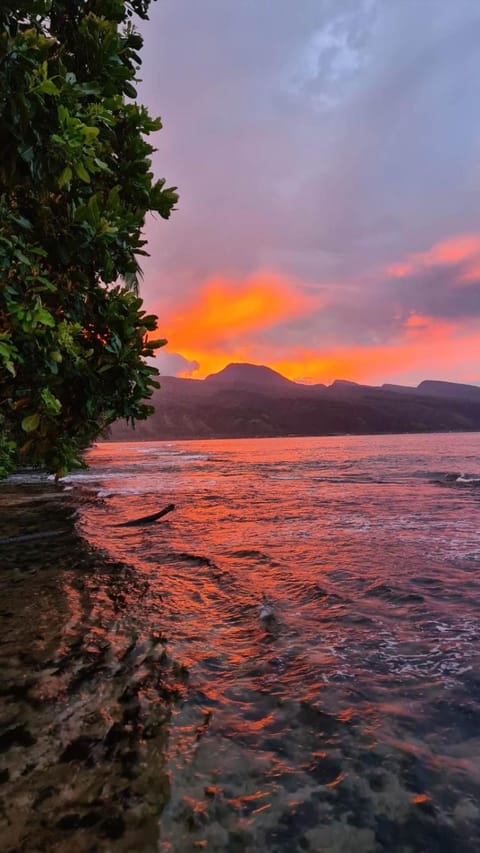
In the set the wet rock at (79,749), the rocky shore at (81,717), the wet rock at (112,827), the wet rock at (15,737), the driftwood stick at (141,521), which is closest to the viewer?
the wet rock at (112,827)

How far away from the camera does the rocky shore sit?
10.7 feet

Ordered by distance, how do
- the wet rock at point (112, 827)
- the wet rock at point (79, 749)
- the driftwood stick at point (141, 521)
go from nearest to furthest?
the wet rock at point (112, 827) < the wet rock at point (79, 749) < the driftwood stick at point (141, 521)

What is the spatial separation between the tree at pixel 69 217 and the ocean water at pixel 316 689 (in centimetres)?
381

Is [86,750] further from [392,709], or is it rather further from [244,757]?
[392,709]

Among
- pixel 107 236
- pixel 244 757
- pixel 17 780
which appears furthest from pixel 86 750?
pixel 107 236

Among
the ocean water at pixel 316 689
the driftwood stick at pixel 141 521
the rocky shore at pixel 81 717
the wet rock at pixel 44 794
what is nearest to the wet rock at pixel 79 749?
the rocky shore at pixel 81 717

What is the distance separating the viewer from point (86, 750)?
4066mm

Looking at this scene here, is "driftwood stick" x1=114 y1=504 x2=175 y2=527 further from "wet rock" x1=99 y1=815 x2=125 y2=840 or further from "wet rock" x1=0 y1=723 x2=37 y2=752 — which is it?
"wet rock" x1=99 y1=815 x2=125 y2=840

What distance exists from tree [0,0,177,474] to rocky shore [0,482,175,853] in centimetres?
271

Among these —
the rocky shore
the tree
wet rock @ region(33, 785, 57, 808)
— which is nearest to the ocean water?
the rocky shore

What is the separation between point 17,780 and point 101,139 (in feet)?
24.2

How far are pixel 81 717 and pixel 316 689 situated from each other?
2.69 metres

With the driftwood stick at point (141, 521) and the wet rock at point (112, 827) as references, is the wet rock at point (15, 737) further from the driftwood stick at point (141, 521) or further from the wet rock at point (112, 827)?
the driftwood stick at point (141, 521)

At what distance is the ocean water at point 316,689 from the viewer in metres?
3.42
